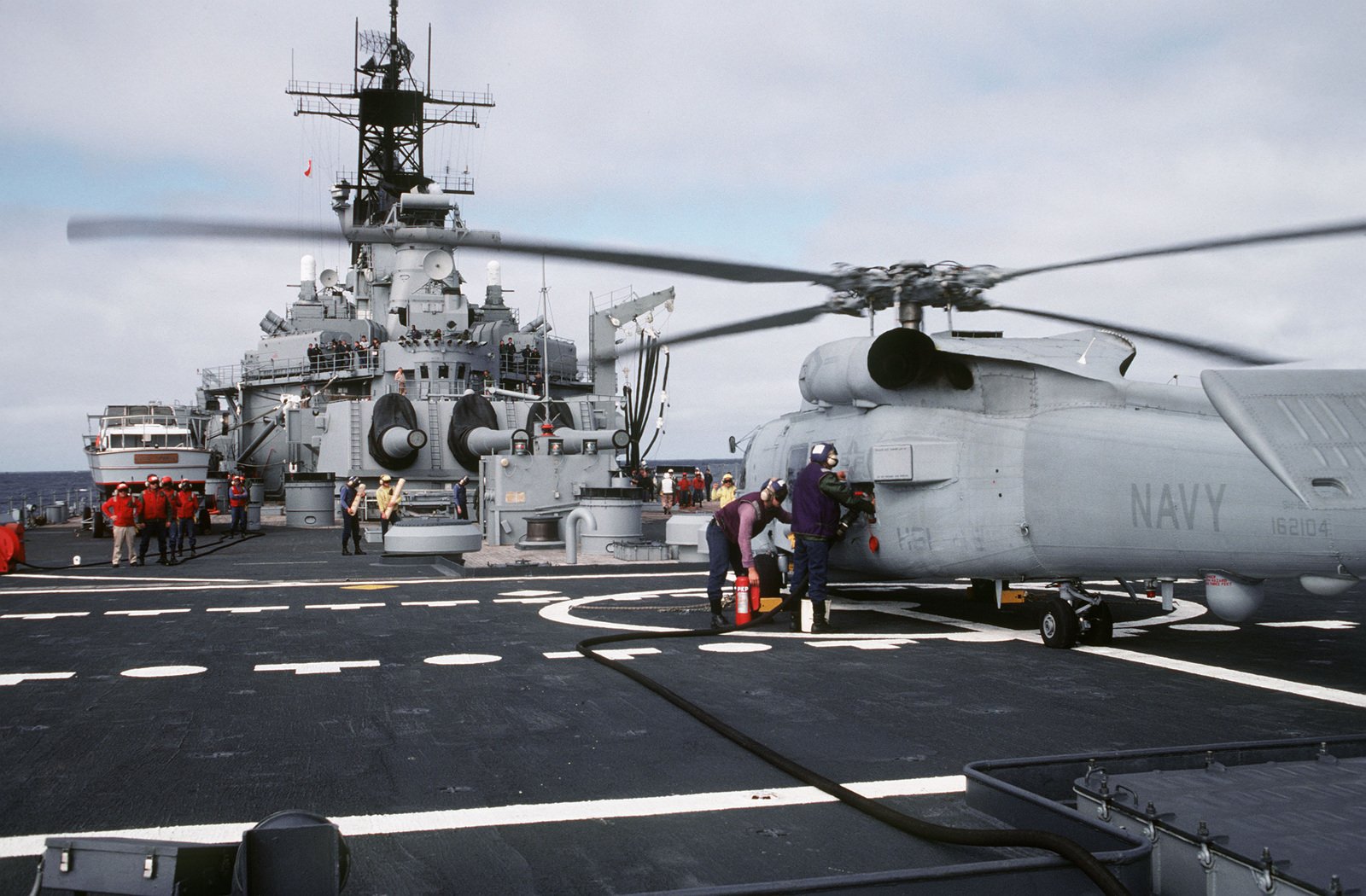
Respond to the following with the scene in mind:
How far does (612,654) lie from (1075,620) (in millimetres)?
3750

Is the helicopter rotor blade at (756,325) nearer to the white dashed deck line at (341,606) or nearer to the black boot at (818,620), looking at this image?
the black boot at (818,620)

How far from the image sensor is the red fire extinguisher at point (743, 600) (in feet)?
32.3

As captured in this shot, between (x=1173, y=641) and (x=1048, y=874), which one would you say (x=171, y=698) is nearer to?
(x=1048, y=874)

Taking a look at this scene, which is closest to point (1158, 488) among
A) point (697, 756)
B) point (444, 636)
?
point (697, 756)

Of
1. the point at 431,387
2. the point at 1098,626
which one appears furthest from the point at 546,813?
the point at 431,387

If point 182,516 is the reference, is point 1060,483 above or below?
above

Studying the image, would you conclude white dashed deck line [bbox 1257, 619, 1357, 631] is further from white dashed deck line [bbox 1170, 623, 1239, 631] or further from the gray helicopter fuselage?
the gray helicopter fuselage

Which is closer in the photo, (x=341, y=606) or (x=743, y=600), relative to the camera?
(x=743, y=600)

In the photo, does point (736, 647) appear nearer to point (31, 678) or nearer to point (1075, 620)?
point (1075, 620)

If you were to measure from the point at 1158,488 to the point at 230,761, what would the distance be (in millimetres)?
6271

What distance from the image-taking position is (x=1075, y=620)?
8.38 m

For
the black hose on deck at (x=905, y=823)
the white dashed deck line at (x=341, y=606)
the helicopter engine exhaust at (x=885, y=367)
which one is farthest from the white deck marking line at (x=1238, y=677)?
the white dashed deck line at (x=341, y=606)

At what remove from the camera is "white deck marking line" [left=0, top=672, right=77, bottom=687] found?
282 inches

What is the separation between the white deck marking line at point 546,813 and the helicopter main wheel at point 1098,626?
436 centimetres
